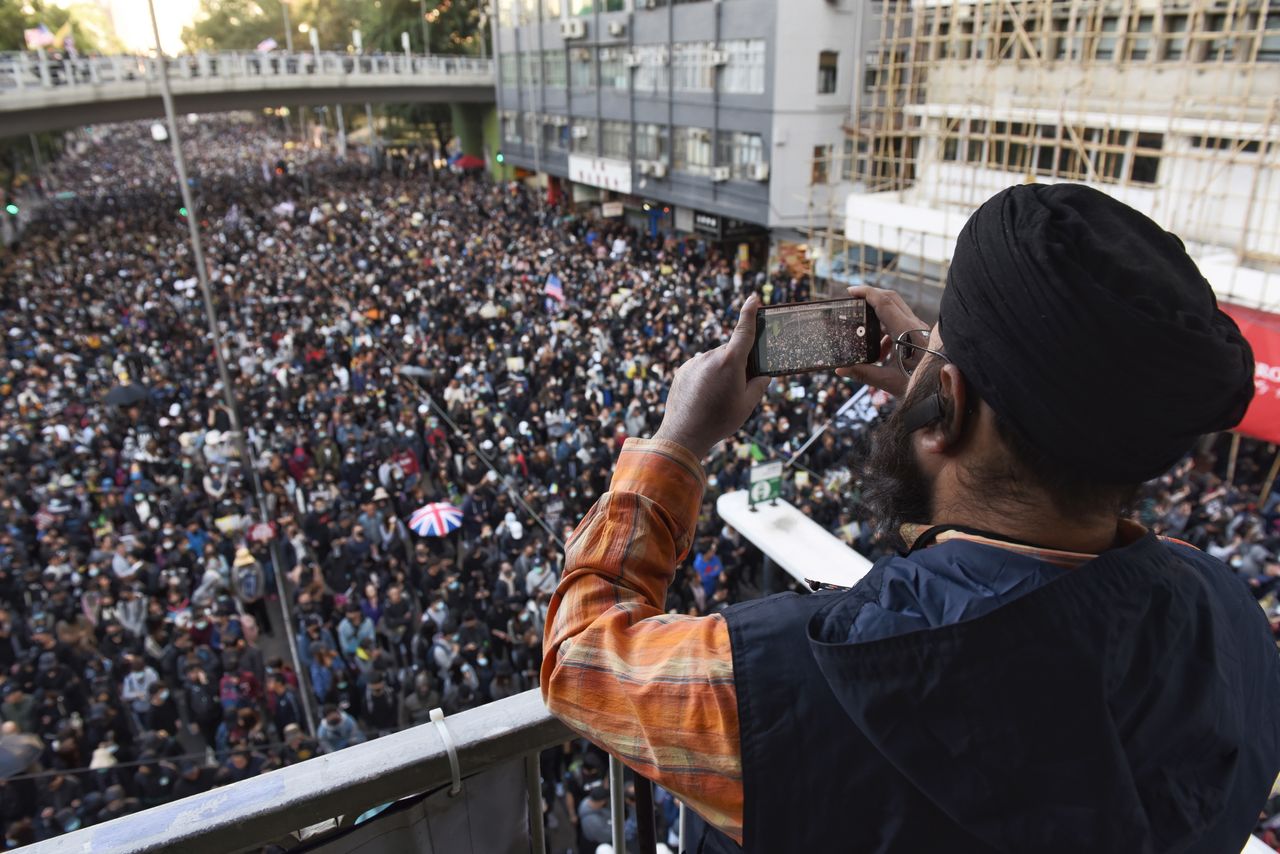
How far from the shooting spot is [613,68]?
3047 cm

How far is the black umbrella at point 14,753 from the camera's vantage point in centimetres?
464

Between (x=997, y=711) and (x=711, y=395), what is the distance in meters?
0.63

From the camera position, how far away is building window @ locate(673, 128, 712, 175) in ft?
86.6

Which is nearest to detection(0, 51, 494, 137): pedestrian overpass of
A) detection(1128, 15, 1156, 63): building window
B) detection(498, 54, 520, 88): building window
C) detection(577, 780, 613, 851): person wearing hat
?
detection(498, 54, 520, 88): building window

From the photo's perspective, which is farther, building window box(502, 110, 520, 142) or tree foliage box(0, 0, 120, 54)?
tree foliage box(0, 0, 120, 54)

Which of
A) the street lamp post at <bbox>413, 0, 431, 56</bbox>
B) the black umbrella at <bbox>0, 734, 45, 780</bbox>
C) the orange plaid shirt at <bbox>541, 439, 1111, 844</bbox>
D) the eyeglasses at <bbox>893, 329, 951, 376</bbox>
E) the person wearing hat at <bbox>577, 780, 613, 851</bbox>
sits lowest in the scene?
the person wearing hat at <bbox>577, 780, 613, 851</bbox>

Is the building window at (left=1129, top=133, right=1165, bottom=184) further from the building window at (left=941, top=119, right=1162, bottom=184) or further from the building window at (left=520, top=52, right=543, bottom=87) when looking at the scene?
the building window at (left=520, top=52, right=543, bottom=87)

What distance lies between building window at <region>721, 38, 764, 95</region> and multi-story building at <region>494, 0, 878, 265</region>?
0.04m

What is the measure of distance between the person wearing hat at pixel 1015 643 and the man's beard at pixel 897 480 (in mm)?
46

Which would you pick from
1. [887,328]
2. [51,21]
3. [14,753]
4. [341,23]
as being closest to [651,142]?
[14,753]

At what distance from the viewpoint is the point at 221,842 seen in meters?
1.26

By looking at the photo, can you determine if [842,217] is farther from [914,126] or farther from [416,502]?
[416,502]

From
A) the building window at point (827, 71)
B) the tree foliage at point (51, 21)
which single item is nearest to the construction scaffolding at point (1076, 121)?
the building window at point (827, 71)

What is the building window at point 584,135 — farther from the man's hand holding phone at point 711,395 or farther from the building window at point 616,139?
the man's hand holding phone at point 711,395
